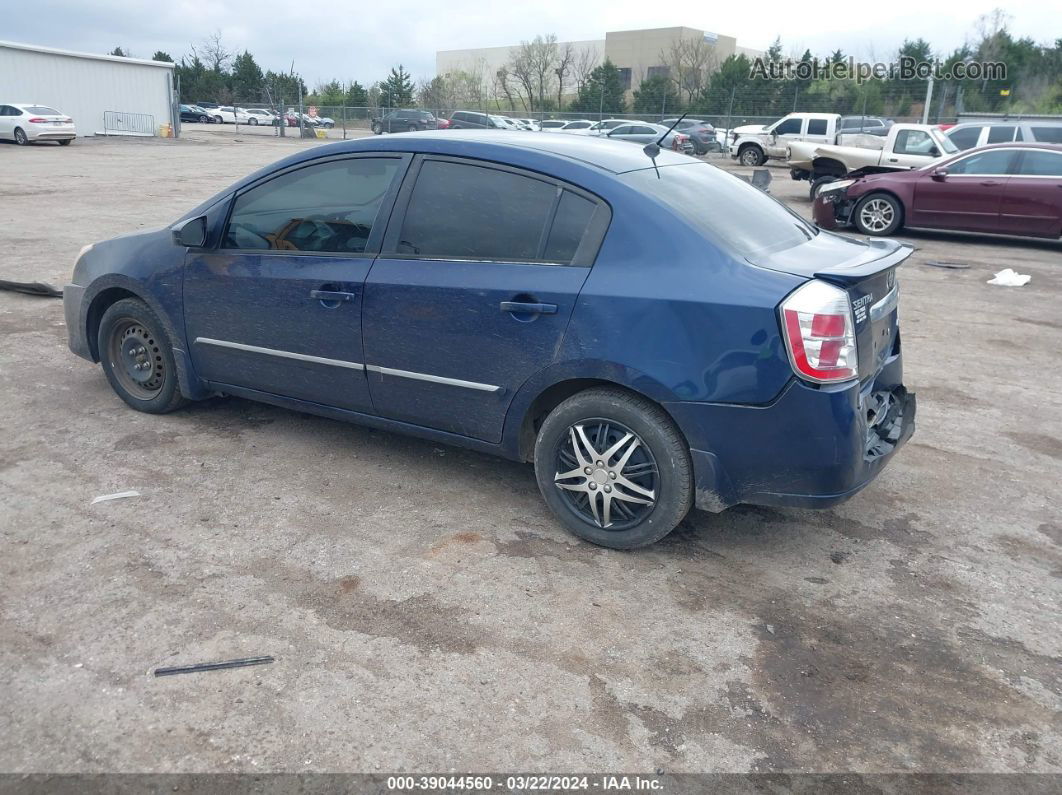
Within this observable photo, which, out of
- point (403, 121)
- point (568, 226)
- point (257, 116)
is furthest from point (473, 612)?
point (257, 116)

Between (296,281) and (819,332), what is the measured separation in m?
2.52

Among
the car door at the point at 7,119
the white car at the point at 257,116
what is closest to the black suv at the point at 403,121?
the white car at the point at 257,116

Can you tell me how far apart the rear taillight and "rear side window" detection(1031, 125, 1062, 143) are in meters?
18.9

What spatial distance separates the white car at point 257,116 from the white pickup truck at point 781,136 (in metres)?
35.6

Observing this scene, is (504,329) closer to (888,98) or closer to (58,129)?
(58,129)

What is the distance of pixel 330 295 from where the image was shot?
4328 mm

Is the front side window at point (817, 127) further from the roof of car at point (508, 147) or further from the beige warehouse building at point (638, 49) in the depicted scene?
the beige warehouse building at point (638, 49)

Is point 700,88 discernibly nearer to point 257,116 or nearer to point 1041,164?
point 257,116

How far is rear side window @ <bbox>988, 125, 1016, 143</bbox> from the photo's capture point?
1897 centimetres

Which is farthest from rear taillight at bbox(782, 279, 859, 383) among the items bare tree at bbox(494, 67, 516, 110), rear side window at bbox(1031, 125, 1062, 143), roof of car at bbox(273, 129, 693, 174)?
bare tree at bbox(494, 67, 516, 110)

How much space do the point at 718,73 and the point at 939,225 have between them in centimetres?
4159

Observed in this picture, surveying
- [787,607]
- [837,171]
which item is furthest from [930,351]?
[837,171]

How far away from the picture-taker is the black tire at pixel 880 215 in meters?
14.2

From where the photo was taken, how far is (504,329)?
12.8ft
